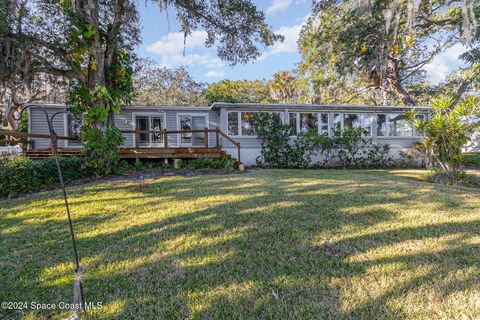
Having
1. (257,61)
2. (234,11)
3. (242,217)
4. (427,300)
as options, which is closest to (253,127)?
(257,61)

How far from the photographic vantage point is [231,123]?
10789mm

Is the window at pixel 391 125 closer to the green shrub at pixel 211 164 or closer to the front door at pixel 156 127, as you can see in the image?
the green shrub at pixel 211 164

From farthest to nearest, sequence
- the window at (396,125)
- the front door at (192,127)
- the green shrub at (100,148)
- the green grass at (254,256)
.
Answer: the window at (396,125) → the front door at (192,127) → the green shrub at (100,148) → the green grass at (254,256)

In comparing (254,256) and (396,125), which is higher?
(396,125)

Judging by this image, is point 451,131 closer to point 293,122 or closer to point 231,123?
point 293,122

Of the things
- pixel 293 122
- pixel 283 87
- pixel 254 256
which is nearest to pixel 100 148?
pixel 254 256

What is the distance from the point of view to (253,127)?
1072 centimetres

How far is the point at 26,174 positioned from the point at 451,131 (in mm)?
10287

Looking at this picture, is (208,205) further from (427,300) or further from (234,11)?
(234,11)

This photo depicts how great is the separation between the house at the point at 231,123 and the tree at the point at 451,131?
14.4 ft

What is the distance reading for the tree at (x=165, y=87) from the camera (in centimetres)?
2086

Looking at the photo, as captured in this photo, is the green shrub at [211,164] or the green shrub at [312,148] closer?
the green shrub at [211,164]

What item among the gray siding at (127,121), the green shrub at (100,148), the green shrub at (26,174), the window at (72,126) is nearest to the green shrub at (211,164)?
the green shrub at (100,148)

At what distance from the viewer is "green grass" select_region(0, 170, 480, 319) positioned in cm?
163
